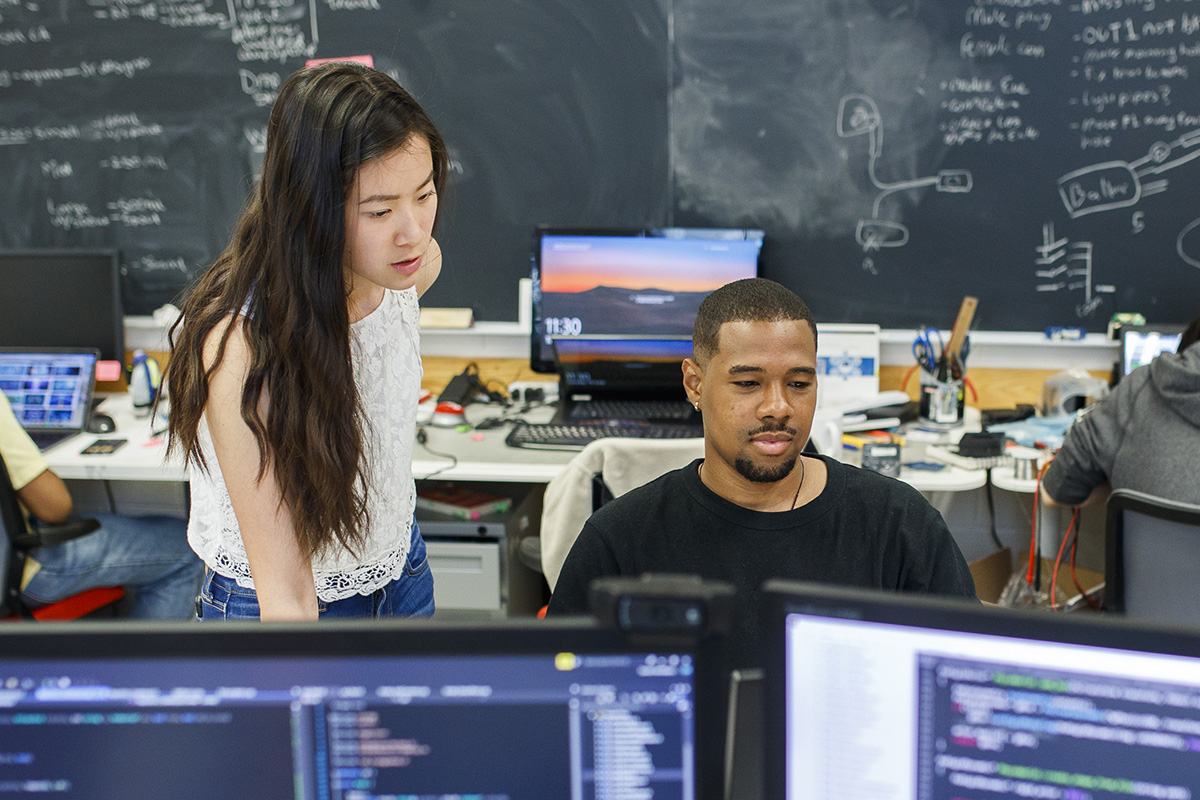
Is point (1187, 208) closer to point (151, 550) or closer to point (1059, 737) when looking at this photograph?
point (1059, 737)

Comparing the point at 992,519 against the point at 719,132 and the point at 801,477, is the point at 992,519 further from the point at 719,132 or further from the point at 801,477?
the point at 801,477

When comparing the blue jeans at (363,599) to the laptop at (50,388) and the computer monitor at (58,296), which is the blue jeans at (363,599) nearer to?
the laptop at (50,388)

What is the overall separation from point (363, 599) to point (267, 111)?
2.21m

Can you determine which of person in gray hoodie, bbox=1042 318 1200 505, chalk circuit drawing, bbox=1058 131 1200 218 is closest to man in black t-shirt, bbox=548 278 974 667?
person in gray hoodie, bbox=1042 318 1200 505

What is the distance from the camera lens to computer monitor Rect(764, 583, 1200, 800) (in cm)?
59

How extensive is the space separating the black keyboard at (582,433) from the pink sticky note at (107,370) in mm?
1405

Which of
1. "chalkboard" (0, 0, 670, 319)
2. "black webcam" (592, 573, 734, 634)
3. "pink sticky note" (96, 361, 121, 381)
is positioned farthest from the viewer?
"pink sticky note" (96, 361, 121, 381)

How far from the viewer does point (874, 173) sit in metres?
2.95

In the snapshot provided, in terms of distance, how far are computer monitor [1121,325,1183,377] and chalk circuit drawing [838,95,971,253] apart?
2.02ft

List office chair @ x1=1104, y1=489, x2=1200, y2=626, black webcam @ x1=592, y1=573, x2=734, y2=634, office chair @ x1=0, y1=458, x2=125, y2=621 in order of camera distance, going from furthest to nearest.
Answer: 1. office chair @ x1=0, y1=458, x2=125, y2=621
2. office chair @ x1=1104, y1=489, x2=1200, y2=626
3. black webcam @ x1=592, y1=573, x2=734, y2=634

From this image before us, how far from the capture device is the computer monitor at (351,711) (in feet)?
1.98

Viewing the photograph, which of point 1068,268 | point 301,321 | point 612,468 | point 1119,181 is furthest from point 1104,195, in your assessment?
→ point 301,321

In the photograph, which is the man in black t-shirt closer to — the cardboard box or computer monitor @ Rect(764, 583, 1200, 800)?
computer monitor @ Rect(764, 583, 1200, 800)

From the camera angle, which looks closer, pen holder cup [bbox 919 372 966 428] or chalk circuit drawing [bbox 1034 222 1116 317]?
pen holder cup [bbox 919 372 966 428]
